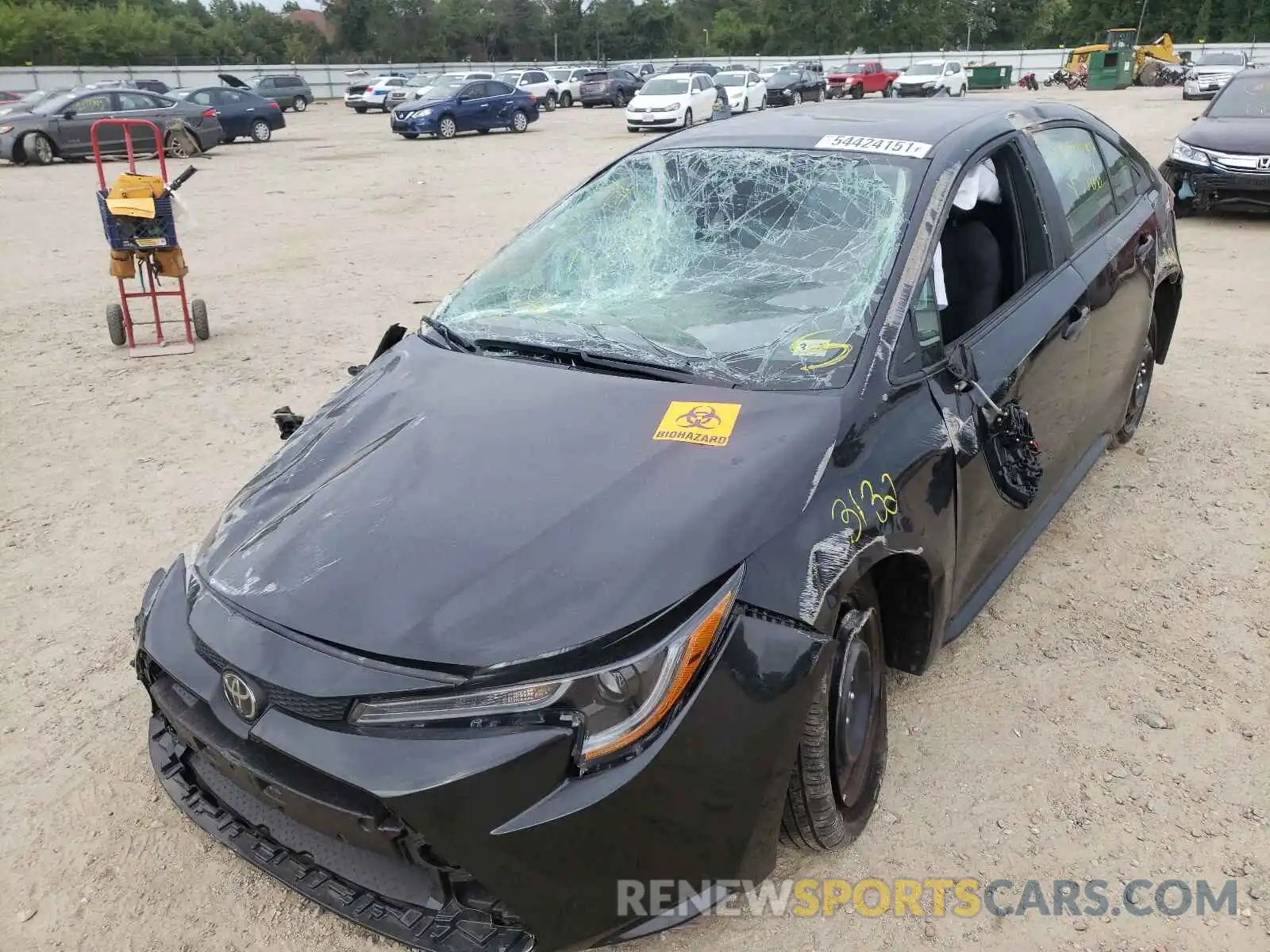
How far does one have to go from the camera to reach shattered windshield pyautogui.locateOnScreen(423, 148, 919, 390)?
260 cm

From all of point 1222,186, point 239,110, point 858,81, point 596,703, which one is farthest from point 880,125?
point 858,81

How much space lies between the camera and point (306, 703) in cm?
188

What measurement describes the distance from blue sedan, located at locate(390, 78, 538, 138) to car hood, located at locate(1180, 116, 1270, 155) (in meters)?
18.8

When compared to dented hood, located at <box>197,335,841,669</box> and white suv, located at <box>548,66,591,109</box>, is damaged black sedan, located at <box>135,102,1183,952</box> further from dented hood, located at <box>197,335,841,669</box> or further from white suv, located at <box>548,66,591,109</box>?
white suv, located at <box>548,66,591,109</box>

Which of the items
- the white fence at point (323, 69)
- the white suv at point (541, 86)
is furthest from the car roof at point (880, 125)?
the white fence at point (323, 69)

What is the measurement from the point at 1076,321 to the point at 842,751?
1863 millimetres

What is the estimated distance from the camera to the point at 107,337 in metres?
7.32

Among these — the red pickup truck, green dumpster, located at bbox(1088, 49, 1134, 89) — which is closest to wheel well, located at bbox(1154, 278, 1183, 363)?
the red pickup truck

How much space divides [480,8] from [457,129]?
5581 cm

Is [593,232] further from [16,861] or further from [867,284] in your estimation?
[16,861]

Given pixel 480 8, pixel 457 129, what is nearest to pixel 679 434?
pixel 457 129

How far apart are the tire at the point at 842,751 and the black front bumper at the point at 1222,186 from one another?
9087 mm

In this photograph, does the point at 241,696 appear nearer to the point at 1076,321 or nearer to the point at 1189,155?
the point at 1076,321

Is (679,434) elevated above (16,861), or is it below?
above
